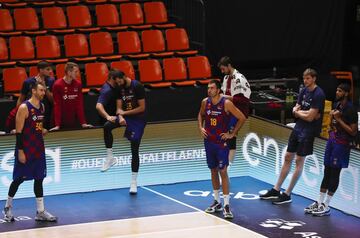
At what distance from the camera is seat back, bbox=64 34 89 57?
16.8 metres

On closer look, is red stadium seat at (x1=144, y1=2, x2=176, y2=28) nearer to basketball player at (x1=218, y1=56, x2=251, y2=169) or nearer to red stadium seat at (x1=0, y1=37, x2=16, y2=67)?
red stadium seat at (x1=0, y1=37, x2=16, y2=67)

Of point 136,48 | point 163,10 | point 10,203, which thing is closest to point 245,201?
point 10,203

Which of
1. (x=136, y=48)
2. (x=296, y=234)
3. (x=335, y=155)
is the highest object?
(x=136, y=48)

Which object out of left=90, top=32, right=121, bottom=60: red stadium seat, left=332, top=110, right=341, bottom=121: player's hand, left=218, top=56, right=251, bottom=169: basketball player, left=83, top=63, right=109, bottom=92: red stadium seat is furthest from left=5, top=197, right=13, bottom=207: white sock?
left=90, top=32, right=121, bottom=60: red stadium seat

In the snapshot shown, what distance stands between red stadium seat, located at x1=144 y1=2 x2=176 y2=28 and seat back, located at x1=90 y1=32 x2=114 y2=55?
144cm

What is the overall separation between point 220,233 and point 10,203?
2.74m

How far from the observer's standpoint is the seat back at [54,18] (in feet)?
56.9

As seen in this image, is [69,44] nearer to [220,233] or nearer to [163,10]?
[163,10]

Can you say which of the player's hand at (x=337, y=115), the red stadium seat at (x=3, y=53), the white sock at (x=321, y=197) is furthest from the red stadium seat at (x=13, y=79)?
the player's hand at (x=337, y=115)

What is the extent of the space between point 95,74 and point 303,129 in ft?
16.7

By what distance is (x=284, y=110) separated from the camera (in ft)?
Answer: 54.3

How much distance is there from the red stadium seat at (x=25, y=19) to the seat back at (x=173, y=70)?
261cm

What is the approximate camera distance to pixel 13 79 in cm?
1559

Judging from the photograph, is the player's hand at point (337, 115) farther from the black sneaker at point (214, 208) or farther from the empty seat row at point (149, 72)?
the empty seat row at point (149, 72)
